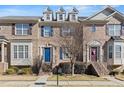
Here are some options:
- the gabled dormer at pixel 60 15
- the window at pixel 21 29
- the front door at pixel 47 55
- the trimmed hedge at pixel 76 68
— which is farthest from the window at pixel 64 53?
the window at pixel 21 29

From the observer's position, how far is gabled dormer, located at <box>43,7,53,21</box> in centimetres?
4250

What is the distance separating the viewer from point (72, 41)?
40031 mm

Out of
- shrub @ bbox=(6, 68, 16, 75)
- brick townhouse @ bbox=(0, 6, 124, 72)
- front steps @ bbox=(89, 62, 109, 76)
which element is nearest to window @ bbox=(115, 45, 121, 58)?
brick townhouse @ bbox=(0, 6, 124, 72)

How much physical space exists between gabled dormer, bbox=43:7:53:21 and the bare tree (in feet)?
6.32

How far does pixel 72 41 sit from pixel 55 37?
296 cm

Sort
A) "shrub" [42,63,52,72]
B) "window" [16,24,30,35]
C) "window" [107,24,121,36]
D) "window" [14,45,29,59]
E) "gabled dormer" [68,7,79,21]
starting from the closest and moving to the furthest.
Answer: "shrub" [42,63,52,72], "window" [14,45,29,59], "window" [16,24,30,35], "window" [107,24,121,36], "gabled dormer" [68,7,79,21]

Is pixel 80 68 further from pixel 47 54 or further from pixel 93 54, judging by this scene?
pixel 47 54

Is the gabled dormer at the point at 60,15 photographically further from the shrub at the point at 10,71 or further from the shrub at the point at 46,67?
the shrub at the point at 10,71

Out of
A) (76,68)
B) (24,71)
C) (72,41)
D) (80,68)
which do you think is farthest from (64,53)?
(24,71)

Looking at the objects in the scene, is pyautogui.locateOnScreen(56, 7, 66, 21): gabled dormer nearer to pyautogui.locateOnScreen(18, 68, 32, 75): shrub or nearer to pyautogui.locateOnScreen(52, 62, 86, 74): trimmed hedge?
pyautogui.locateOnScreen(52, 62, 86, 74): trimmed hedge

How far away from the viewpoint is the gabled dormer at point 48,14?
42500 mm
